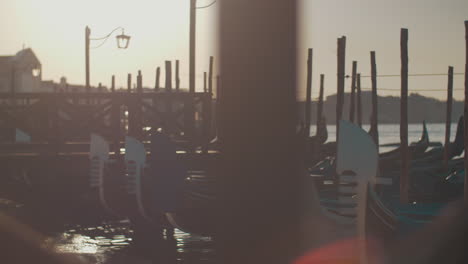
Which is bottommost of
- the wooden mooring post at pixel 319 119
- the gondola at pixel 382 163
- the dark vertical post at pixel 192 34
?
the gondola at pixel 382 163

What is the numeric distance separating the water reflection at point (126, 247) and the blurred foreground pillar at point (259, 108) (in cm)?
A: 331

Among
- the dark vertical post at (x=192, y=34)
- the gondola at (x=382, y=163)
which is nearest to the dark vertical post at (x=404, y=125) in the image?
the dark vertical post at (x=192, y=34)

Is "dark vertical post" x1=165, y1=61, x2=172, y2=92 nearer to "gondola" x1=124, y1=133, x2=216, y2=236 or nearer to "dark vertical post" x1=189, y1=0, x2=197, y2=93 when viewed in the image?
"dark vertical post" x1=189, y1=0, x2=197, y2=93

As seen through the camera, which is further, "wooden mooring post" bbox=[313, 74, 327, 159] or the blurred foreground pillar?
"wooden mooring post" bbox=[313, 74, 327, 159]

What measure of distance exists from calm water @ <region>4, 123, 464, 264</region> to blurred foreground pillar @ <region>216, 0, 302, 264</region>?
3.32 metres

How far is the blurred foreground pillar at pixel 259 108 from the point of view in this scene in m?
4.62

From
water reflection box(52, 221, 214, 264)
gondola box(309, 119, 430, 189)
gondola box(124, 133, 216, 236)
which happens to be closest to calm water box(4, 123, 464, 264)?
water reflection box(52, 221, 214, 264)

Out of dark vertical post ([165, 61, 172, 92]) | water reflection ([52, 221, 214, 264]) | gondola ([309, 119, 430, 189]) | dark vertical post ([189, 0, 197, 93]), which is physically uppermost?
dark vertical post ([189, 0, 197, 93])

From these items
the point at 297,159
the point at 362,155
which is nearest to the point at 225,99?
the point at 297,159

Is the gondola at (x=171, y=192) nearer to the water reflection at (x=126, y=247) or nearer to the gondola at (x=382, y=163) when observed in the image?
the water reflection at (x=126, y=247)

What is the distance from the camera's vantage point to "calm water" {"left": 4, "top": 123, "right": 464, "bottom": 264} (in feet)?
27.3

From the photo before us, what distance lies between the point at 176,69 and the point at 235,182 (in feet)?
66.8

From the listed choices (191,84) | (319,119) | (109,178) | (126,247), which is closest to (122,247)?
(126,247)

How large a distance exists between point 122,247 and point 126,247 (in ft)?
0.15
